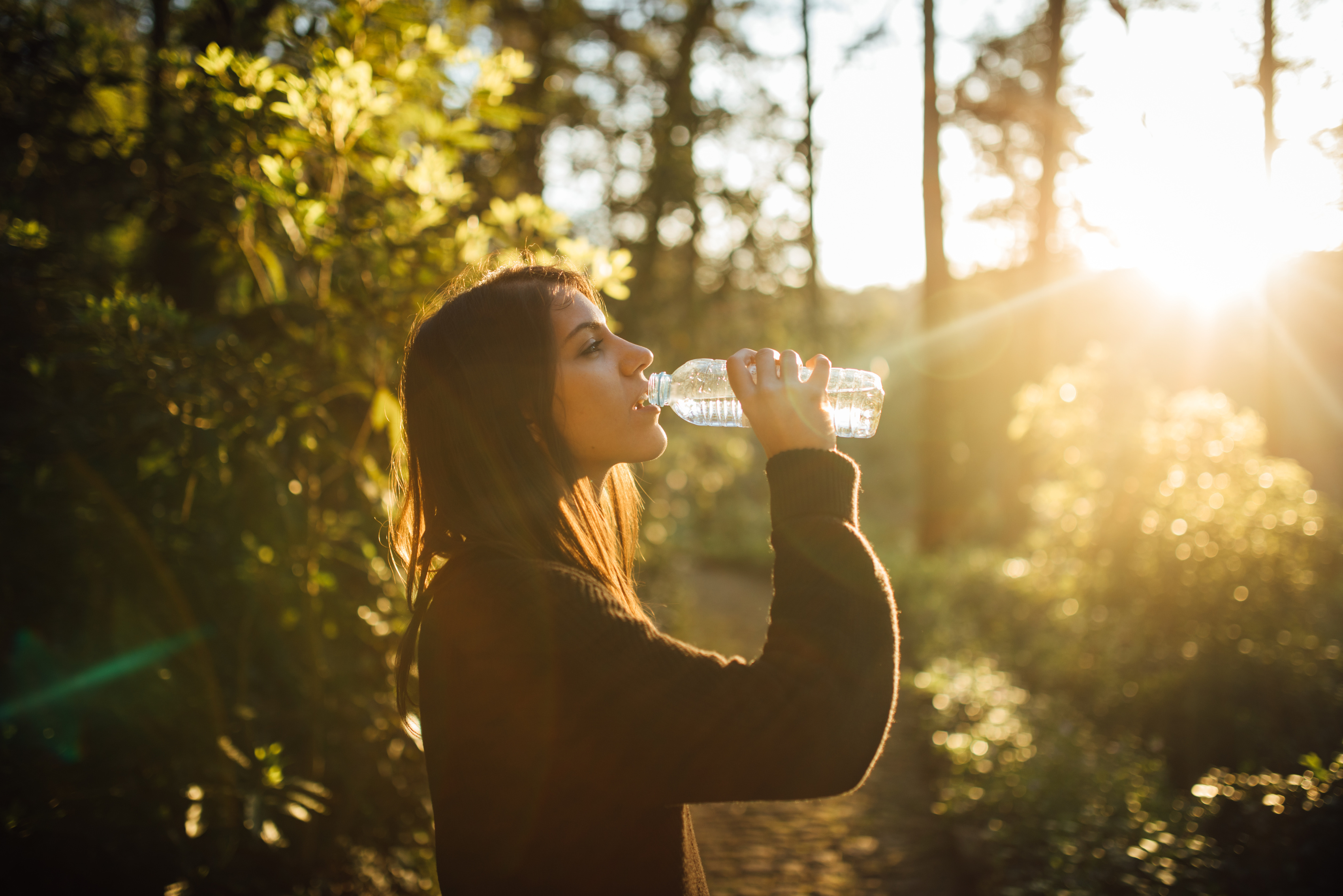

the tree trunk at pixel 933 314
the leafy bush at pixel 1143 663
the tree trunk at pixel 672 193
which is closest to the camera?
the leafy bush at pixel 1143 663

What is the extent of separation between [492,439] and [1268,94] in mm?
13479

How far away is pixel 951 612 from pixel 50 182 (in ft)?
31.7

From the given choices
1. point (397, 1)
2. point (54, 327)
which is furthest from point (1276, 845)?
point (54, 327)

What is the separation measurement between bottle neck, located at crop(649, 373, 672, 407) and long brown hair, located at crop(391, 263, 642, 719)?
0.92 feet

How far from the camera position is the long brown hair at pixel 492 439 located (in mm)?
1569

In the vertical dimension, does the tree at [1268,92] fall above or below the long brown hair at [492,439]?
above

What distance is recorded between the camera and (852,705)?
52.2 inches

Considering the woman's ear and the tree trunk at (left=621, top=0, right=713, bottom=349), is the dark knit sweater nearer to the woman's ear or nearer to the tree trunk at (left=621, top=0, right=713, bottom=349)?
the woman's ear

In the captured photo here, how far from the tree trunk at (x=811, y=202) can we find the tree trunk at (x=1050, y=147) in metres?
3.63

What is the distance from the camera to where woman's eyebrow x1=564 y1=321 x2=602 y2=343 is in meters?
1.69

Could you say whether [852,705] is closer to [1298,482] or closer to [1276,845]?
[1276,845]

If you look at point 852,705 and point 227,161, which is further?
point 227,161

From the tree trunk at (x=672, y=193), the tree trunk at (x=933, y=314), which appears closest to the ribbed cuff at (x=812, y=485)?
the tree trunk at (x=672, y=193)

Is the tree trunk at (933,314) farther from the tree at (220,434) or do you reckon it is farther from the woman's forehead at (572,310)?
the woman's forehead at (572,310)
